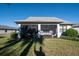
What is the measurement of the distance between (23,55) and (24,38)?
71 centimetres

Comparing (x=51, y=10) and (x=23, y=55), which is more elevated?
(x=51, y=10)

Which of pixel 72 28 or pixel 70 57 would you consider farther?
pixel 72 28

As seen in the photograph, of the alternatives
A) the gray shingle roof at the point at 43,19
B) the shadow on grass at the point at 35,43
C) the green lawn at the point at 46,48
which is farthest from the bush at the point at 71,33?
the shadow on grass at the point at 35,43

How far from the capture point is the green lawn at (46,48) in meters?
10.2

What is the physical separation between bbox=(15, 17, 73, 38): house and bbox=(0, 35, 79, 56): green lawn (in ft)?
1.10

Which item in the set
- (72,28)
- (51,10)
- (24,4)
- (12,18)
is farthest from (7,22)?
(72,28)

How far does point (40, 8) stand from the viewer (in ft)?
33.4

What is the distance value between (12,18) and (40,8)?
103cm

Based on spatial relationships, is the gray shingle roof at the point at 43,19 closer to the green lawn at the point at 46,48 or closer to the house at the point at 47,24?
the house at the point at 47,24

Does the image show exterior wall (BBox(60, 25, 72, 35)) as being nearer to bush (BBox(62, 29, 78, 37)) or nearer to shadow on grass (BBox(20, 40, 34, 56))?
bush (BBox(62, 29, 78, 37))

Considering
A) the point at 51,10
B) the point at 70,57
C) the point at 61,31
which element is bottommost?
the point at 70,57

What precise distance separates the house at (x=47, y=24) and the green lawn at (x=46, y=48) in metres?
A: 0.34

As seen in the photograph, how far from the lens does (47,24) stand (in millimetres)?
10531

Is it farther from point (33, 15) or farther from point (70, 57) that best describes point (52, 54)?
point (33, 15)
